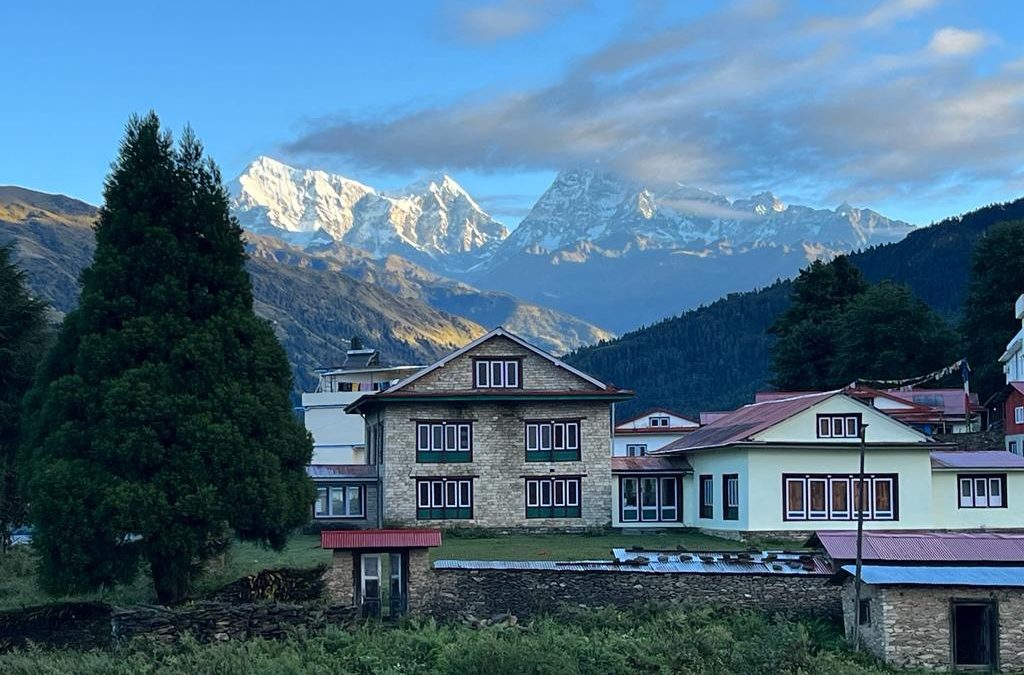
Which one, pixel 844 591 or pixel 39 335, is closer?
pixel 844 591

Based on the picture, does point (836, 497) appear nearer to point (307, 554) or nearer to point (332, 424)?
point (307, 554)

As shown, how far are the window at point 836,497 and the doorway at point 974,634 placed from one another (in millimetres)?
15738

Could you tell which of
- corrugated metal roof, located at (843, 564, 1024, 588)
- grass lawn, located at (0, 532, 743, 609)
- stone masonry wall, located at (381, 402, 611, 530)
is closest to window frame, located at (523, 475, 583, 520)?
stone masonry wall, located at (381, 402, 611, 530)

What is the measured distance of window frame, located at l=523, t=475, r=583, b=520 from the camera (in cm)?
5425

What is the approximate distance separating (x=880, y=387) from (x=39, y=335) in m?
46.6

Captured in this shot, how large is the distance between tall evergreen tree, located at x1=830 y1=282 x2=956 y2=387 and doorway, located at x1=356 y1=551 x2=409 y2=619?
52052 mm

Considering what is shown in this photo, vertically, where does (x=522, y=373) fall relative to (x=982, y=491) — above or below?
above

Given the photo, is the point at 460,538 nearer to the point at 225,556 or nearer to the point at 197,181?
the point at 225,556

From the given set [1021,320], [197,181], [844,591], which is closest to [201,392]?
[197,181]

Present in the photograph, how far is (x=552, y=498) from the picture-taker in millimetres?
54344

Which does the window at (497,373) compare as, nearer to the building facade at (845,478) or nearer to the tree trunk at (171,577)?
the building facade at (845,478)

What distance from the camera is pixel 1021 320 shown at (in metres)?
80.1

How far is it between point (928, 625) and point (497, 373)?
82.1ft

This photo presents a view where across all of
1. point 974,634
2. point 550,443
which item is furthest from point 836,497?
point 974,634
